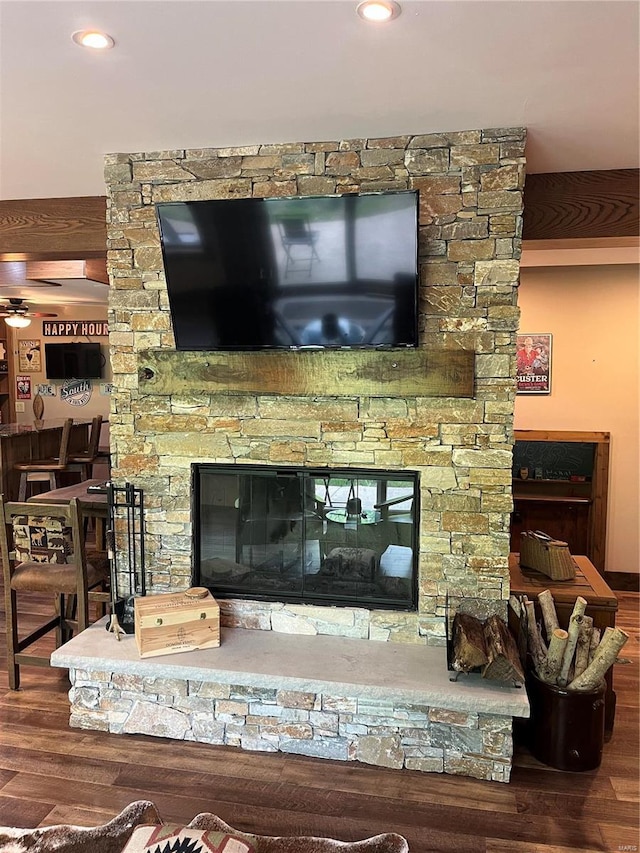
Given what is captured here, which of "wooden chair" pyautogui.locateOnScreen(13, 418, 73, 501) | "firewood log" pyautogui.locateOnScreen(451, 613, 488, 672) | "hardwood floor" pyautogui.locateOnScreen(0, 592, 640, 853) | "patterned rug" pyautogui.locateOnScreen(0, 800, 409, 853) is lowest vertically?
"hardwood floor" pyautogui.locateOnScreen(0, 592, 640, 853)

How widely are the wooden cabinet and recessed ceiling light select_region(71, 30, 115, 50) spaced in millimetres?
3879

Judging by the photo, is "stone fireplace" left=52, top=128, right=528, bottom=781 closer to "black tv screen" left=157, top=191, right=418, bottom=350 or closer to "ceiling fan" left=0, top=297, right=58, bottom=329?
"black tv screen" left=157, top=191, right=418, bottom=350

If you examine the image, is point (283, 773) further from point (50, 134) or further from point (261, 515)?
point (50, 134)

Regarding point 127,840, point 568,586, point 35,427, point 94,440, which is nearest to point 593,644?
point 568,586

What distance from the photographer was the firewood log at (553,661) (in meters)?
2.67

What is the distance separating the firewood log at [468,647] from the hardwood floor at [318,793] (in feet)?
1.67

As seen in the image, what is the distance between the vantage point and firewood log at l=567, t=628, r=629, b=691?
100 inches

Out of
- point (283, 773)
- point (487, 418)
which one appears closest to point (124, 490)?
point (283, 773)

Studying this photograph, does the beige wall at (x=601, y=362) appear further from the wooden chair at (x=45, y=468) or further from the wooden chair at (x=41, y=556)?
the wooden chair at (x=45, y=468)

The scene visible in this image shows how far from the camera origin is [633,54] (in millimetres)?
1960

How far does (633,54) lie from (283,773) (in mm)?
2902

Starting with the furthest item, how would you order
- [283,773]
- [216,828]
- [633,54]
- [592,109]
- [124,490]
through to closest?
1. [124,490]
2. [283,773]
3. [592,109]
4. [216,828]
5. [633,54]

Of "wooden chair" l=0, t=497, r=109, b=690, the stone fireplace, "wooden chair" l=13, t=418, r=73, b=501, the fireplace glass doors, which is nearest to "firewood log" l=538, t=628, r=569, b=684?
the stone fireplace

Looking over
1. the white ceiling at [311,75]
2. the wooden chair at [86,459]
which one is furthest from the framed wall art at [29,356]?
the white ceiling at [311,75]
